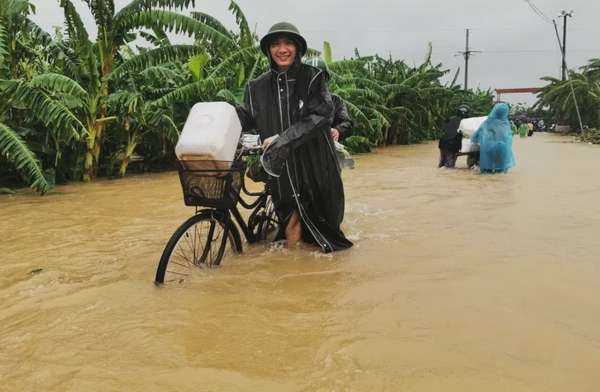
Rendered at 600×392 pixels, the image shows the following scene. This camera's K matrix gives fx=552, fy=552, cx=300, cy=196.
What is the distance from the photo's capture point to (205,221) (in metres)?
3.67

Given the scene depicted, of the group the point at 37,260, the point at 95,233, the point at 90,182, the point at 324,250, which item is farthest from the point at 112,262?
the point at 90,182

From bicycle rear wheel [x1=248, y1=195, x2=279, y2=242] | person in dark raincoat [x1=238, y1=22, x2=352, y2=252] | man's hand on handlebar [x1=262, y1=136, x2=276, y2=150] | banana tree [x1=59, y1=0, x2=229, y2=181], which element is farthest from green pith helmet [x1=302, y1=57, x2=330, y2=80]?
banana tree [x1=59, y1=0, x2=229, y2=181]

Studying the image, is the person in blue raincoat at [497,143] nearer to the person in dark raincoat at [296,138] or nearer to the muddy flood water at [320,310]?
the muddy flood water at [320,310]

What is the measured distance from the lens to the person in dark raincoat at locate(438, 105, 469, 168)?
35.7ft

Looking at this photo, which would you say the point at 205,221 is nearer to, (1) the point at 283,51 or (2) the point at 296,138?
(2) the point at 296,138

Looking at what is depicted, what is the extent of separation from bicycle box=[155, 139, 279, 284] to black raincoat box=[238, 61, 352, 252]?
0.84 feet

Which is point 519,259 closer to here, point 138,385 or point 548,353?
point 548,353

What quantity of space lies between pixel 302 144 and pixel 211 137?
2.45 ft

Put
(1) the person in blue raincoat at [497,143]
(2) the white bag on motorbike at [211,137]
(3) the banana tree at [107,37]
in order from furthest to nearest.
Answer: (1) the person in blue raincoat at [497,143] < (3) the banana tree at [107,37] < (2) the white bag on motorbike at [211,137]

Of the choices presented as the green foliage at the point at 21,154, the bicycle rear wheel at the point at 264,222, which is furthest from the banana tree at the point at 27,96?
the bicycle rear wheel at the point at 264,222

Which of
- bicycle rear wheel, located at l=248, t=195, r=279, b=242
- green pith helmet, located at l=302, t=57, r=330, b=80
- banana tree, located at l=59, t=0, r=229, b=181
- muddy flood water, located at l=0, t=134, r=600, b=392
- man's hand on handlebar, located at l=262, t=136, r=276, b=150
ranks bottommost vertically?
muddy flood water, located at l=0, t=134, r=600, b=392

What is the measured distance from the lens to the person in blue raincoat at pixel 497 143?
9.88 metres

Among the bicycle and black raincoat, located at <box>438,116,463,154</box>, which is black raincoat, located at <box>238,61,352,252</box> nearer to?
the bicycle

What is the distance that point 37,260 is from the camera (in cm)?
421
